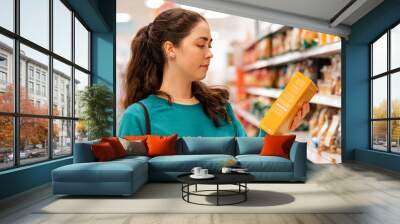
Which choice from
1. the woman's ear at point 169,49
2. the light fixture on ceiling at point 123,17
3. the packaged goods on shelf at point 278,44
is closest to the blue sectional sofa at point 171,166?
the woman's ear at point 169,49

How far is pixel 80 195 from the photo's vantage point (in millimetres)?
4234

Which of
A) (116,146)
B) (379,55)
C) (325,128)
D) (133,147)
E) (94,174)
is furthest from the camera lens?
(379,55)

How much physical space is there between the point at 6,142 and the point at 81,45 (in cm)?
308

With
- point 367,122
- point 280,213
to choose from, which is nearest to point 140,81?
point 280,213

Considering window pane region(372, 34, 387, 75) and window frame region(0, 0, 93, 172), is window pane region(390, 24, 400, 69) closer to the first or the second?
window pane region(372, 34, 387, 75)

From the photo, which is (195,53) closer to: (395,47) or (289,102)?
(289,102)

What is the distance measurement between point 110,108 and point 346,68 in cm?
412

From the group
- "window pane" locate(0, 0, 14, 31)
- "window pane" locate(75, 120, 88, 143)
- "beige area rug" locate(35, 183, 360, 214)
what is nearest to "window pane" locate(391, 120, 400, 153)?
"beige area rug" locate(35, 183, 360, 214)

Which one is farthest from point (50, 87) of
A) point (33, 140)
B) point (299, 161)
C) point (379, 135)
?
point (379, 135)

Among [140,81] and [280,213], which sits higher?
[140,81]

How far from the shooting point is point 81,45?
7.03 metres

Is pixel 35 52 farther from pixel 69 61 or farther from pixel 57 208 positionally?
pixel 57 208

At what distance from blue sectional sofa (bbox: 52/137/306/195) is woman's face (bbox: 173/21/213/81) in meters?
1.09

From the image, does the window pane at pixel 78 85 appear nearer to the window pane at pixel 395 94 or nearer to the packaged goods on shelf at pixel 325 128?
the packaged goods on shelf at pixel 325 128
